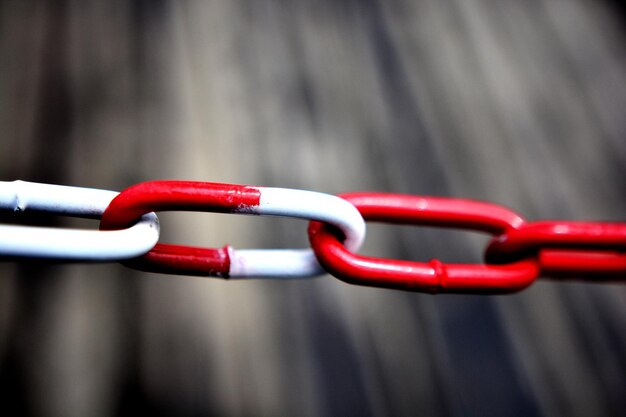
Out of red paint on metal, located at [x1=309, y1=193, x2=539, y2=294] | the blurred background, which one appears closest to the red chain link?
red paint on metal, located at [x1=309, y1=193, x2=539, y2=294]

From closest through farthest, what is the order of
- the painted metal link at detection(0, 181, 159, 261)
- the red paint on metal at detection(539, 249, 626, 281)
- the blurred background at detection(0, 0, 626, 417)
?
the painted metal link at detection(0, 181, 159, 261)
the red paint on metal at detection(539, 249, 626, 281)
the blurred background at detection(0, 0, 626, 417)

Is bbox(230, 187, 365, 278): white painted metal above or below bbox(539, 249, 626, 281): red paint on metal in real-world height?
above

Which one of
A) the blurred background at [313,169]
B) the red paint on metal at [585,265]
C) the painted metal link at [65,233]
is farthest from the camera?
the blurred background at [313,169]

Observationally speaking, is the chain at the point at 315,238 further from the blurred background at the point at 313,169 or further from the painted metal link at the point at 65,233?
the blurred background at the point at 313,169

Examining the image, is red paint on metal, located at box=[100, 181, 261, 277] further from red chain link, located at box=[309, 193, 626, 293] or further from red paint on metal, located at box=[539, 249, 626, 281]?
red paint on metal, located at box=[539, 249, 626, 281]

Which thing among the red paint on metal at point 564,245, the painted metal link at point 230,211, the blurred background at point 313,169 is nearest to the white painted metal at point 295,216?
the painted metal link at point 230,211

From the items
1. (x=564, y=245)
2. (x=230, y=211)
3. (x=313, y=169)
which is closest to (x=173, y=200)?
(x=230, y=211)

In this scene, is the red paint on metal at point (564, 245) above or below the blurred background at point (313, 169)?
below

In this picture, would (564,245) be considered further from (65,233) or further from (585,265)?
(65,233)
